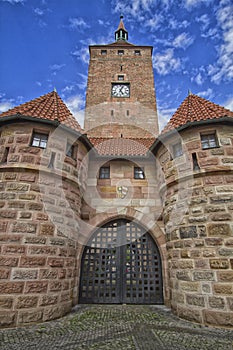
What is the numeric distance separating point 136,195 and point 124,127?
6.82 m

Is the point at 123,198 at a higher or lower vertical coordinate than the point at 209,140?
lower

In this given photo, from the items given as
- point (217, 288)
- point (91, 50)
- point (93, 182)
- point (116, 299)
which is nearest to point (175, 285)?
point (217, 288)

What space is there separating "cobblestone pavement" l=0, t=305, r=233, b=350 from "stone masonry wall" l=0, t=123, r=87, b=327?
0.46m

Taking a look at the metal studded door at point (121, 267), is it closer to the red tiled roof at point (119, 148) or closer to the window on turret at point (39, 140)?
the red tiled roof at point (119, 148)

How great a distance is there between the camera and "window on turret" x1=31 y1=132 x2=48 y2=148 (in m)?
5.88

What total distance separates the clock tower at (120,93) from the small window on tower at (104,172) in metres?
5.23

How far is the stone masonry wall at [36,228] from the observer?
455 cm

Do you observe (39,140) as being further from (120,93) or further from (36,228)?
(120,93)

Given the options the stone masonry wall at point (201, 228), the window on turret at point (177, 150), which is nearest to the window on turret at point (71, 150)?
the stone masonry wall at point (201, 228)

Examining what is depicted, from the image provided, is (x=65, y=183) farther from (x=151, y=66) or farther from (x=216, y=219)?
(x=151, y=66)

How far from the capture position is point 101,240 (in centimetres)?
709

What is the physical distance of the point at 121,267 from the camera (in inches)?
266

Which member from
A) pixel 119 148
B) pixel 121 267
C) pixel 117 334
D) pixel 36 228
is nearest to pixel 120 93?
pixel 119 148

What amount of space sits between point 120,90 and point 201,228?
40.4ft
